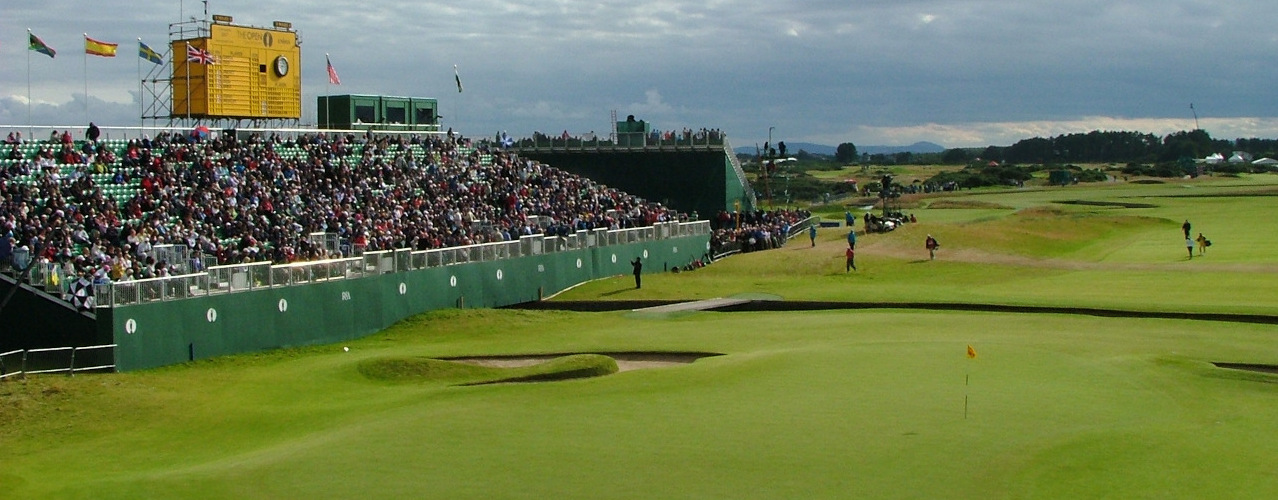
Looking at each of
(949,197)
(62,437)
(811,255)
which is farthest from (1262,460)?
(949,197)

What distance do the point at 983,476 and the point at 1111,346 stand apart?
15.6 m

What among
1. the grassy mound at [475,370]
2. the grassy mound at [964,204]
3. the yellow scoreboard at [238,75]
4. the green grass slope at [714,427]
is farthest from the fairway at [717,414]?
the grassy mound at [964,204]

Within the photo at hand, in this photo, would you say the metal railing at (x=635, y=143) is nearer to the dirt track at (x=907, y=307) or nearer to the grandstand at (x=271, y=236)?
the grandstand at (x=271, y=236)

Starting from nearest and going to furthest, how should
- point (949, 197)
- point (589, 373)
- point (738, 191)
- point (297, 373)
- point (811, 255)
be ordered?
point (589, 373), point (297, 373), point (811, 255), point (738, 191), point (949, 197)

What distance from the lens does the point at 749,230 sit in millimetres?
65875

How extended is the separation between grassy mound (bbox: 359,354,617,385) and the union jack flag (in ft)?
70.5

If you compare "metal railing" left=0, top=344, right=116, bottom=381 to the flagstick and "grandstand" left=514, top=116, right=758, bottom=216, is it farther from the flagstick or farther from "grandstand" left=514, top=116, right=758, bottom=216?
"grandstand" left=514, top=116, right=758, bottom=216

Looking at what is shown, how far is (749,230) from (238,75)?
26282 millimetres

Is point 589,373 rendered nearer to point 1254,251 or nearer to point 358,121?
point 358,121

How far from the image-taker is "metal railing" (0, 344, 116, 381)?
2858 centimetres

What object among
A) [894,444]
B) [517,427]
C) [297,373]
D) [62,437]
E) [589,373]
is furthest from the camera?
[297,373]

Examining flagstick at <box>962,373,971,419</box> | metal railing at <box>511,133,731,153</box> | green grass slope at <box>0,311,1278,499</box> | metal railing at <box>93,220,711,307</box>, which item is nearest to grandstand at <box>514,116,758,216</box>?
metal railing at <box>511,133,731,153</box>

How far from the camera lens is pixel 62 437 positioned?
23.4 meters

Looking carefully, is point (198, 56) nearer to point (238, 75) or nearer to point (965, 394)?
point (238, 75)
